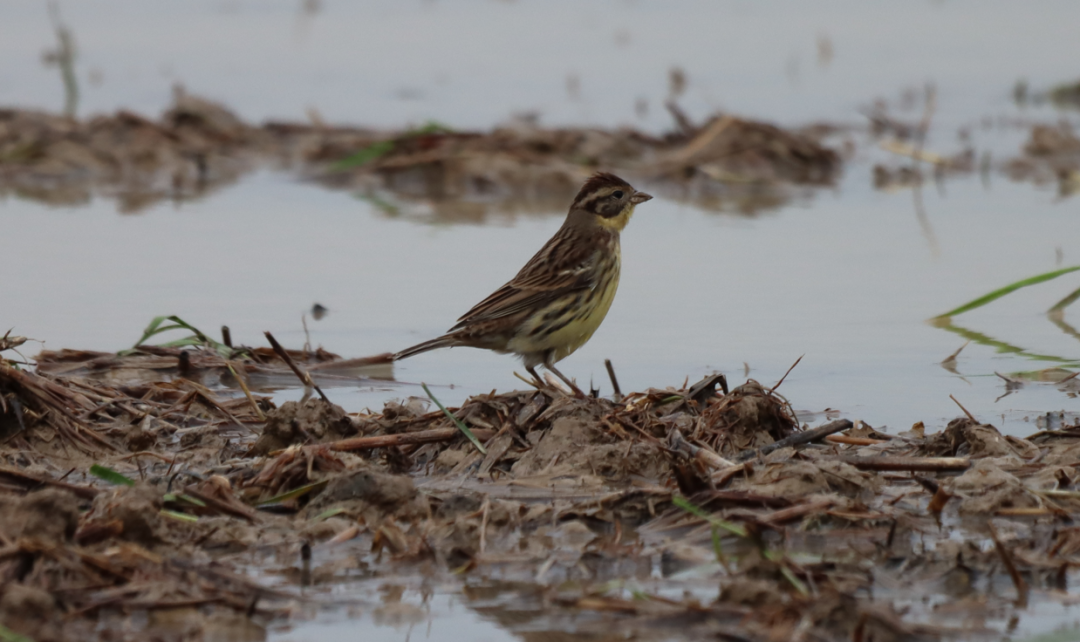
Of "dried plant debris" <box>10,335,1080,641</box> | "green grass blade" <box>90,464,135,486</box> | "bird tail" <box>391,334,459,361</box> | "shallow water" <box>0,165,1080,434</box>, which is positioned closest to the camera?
"dried plant debris" <box>10,335,1080,641</box>

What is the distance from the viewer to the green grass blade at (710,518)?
15.0 feet

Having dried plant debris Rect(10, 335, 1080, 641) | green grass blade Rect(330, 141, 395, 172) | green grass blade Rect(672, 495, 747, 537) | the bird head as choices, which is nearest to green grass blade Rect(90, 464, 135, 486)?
dried plant debris Rect(10, 335, 1080, 641)

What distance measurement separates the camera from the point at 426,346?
7543mm

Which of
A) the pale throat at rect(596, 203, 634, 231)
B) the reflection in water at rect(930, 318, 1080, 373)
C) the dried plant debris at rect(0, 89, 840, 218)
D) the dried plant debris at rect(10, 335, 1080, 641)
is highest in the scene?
the dried plant debris at rect(0, 89, 840, 218)

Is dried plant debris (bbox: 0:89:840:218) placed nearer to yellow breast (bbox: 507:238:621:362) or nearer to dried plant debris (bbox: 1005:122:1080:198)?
dried plant debris (bbox: 1005:122:1080:198)

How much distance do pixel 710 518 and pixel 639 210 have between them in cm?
819

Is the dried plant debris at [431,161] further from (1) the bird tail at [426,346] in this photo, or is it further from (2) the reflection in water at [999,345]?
(1) the bird tail at [426,346]

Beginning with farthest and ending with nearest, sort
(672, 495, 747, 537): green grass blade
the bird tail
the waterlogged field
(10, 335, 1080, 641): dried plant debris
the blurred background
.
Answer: the blurred background
the bird tail
(672, 495, 747, 537): green grass blade
the waterlogged field
(10, 335, 1080, 641): dried plant debris

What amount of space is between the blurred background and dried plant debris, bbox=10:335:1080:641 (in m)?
1.08

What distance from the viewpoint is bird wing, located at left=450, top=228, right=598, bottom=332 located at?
305 inches

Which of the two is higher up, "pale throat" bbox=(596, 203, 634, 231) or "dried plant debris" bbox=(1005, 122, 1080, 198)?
"dried plant debris" bbox=(1005, 122, 1080, 198)

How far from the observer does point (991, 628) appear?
157 inches

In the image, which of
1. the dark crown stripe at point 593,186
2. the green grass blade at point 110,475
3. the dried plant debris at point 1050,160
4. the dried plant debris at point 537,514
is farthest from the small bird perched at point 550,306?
the dried plant debris at point 1050,160

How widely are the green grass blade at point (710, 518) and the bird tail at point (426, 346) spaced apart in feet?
9.31
